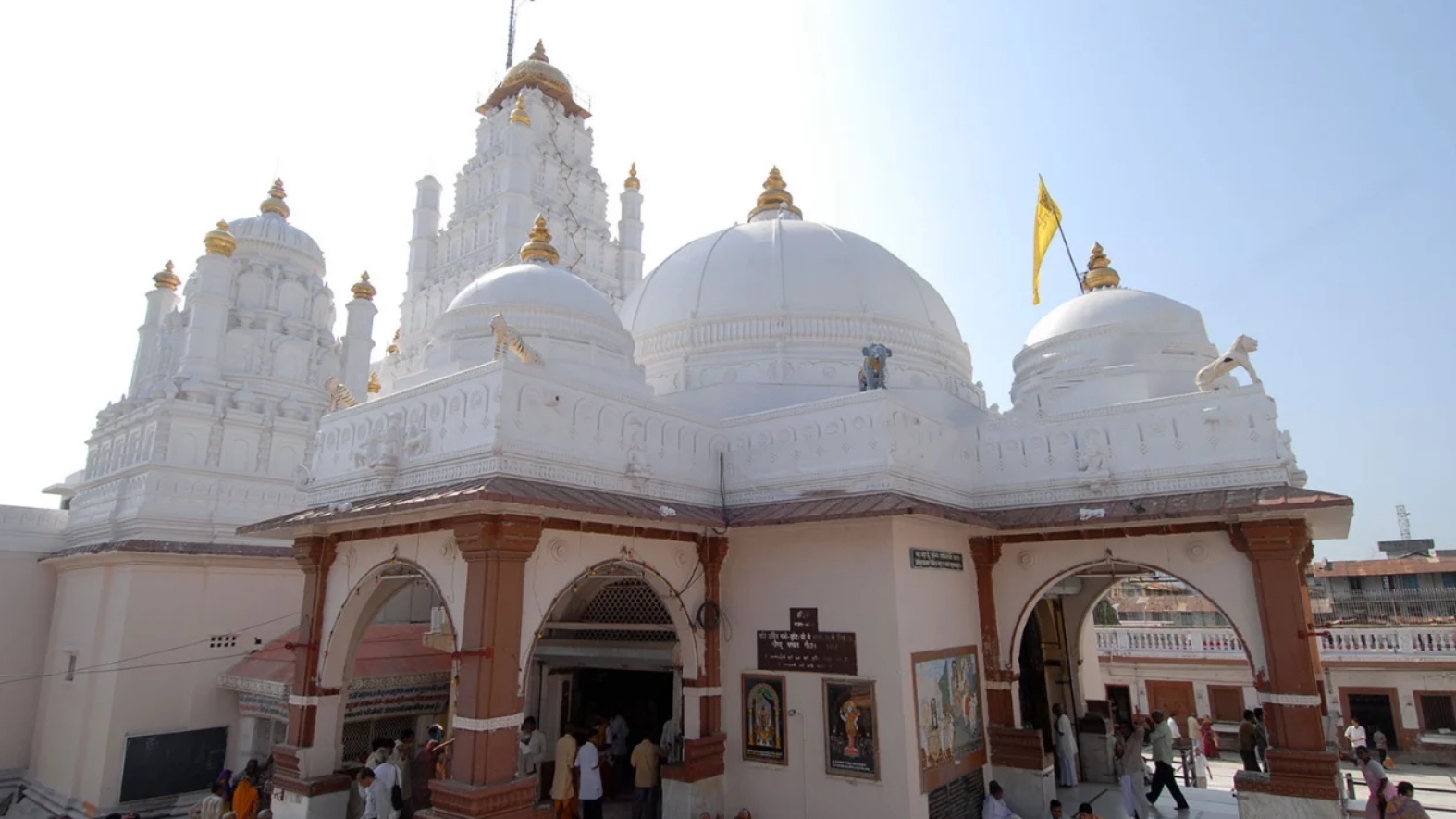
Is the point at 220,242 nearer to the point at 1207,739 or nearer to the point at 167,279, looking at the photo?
the point at 167,279

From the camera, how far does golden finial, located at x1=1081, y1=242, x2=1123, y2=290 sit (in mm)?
15539

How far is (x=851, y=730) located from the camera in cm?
1048

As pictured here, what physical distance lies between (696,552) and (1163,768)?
26.0 feet

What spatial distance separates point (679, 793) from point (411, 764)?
395 cm

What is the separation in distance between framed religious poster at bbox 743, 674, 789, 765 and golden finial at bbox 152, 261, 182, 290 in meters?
20.7

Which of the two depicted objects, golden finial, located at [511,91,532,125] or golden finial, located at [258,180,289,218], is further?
golden finial, located at [511,91,532,125]

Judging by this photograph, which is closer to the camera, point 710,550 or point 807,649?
point 807,649

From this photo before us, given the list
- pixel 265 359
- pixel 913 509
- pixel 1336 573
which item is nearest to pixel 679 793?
pixel 913 509

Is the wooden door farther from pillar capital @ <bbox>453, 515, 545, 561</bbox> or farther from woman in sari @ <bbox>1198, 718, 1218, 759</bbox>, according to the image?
pillar capital @ <bbox>453, 515, 545, 561</bbox>

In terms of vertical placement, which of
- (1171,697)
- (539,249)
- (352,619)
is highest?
(539,249)

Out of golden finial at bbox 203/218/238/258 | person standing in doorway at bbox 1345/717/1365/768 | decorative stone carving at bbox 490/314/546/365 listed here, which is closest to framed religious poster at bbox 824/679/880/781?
decorative stone carving at bbox 490/314/546/365

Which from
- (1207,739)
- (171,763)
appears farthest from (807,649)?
(171,763)

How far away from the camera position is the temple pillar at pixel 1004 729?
1169cm

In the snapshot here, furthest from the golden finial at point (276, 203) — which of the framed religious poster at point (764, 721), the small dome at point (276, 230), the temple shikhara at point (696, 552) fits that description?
the framed religious poster at point (764, 721)
